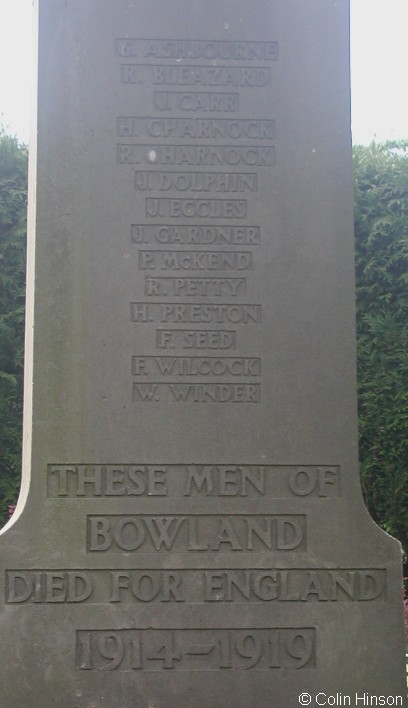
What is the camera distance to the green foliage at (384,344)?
27.4 ft

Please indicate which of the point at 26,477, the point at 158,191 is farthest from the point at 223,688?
the point at 158,191

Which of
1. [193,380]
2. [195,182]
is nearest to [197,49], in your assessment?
[195,182]

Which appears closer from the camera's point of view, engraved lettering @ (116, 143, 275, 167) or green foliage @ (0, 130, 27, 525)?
engraved lettering @ (116, 143, 275, 167)

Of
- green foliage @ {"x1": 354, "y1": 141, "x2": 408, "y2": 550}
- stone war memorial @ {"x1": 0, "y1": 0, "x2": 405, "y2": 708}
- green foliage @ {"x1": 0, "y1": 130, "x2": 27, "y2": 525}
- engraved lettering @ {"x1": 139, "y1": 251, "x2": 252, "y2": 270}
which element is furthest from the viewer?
green foliage @ {"x1": 354, "y1": 141, "x2": 408, "y2": 550}

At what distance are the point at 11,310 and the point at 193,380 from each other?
4.69 m

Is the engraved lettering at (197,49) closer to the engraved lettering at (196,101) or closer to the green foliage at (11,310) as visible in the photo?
the engraved lettering at (196,101)

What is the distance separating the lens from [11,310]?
8336 millimetres

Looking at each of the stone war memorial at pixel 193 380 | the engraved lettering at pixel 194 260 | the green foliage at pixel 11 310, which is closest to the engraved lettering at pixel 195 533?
the stone war memorial at pixel 193 380

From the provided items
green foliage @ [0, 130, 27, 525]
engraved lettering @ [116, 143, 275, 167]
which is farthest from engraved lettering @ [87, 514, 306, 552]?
green foliage @ [0, 130, 27, 525]

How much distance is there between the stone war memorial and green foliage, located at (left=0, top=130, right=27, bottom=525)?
14.1 ft

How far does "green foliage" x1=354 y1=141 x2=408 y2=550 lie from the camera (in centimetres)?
835

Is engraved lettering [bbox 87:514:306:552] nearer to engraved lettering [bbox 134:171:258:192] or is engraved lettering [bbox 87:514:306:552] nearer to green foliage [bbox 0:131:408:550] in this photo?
engraved lettering [bbox 134:171:258:192]

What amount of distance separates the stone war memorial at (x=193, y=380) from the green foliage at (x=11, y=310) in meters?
4.30

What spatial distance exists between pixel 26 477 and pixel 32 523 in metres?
0.20
